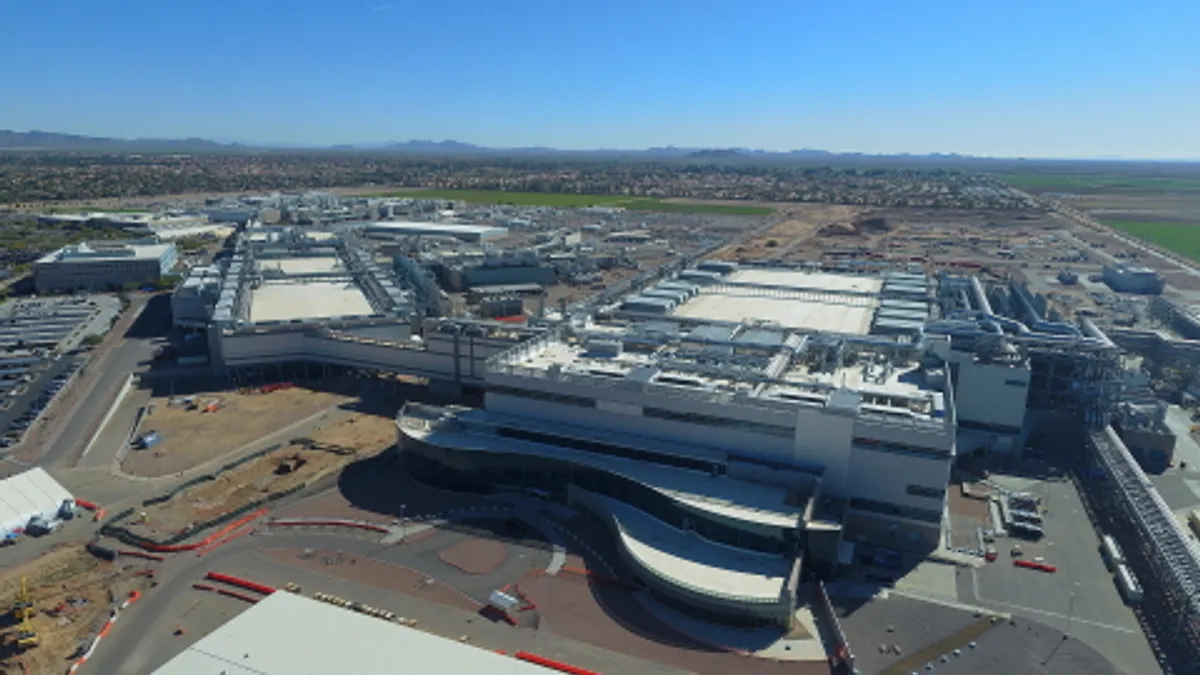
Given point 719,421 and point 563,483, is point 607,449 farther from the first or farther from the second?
point 719,421

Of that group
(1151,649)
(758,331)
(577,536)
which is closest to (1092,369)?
(758,331)

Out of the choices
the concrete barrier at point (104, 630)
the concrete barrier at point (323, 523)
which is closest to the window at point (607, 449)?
the concrete barrier at point (323, 523)

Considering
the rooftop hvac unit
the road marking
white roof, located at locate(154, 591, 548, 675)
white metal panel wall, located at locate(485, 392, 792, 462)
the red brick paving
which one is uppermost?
the rooftop hvac unit

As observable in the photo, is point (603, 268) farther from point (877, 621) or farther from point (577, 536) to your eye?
point (877, 621)

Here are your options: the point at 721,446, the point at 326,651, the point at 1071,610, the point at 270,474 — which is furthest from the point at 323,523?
the point at 1071,610

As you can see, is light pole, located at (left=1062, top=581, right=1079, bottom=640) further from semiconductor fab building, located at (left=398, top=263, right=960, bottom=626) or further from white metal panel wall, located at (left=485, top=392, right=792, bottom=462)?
white metal panel wall, located at (left=485, top=392, right=792, bottom=462)

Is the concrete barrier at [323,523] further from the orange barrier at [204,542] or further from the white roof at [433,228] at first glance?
the white roof at [433,228]

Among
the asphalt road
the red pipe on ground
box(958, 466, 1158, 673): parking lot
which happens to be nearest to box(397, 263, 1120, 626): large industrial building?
box(958, 466, 1158, 673): parking lot
